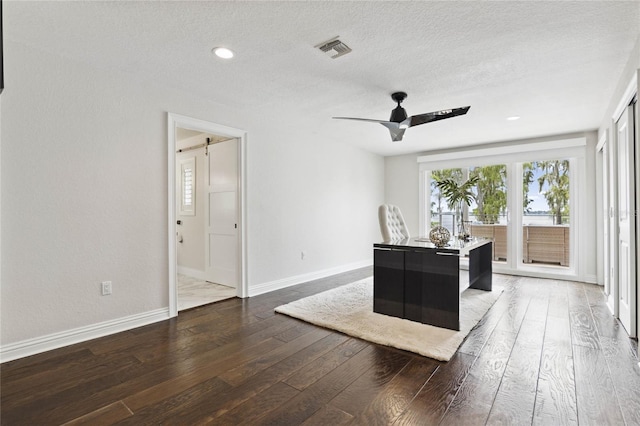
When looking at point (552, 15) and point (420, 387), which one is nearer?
point (420, 387)

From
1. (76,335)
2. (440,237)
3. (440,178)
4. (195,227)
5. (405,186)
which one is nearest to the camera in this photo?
(76,335)

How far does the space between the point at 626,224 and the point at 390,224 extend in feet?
7.04

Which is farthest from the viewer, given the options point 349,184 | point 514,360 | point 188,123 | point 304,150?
point 349,184

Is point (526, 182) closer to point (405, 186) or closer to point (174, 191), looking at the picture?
point (405, 186)

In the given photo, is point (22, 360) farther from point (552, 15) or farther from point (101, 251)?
point (552, 15)

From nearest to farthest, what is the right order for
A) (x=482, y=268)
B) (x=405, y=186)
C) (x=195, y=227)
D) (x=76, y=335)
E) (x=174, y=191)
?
(x=76, y=335) → (x=174, y=191) → (x=482, y=268) → (x=195, y=227) → (x=405, y=186)

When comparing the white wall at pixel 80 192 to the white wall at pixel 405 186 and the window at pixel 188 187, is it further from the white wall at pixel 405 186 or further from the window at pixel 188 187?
the white wall at pixel 405 186

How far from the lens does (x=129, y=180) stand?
305cm

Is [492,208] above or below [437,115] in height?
below

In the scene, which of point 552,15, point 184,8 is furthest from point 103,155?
point 552,15

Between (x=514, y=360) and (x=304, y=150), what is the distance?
3.70m

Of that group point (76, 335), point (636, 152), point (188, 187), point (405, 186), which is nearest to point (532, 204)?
point (405, 186)

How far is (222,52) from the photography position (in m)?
2.62

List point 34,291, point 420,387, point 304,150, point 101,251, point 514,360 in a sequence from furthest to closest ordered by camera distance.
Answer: point 304,150 → point 101,251 → point 34,291 → point 514,360 → point 420,387
